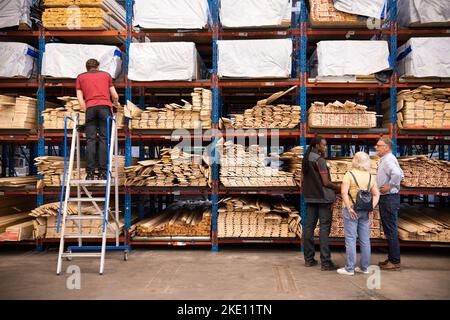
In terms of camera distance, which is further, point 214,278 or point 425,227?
point 425,227

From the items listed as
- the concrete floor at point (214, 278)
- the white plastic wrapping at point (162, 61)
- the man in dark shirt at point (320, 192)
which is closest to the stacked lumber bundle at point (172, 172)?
the concrete floor at point (214, 278)

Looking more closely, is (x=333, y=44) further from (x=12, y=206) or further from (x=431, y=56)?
(x=12, y=206)

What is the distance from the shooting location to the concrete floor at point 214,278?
220 inches

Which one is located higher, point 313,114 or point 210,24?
point 210,24

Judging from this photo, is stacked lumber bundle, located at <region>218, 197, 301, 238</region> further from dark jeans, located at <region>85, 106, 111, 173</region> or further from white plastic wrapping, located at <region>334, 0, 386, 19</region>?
white plastic wrapping, located at <region>334, 0, 386, 19</region>

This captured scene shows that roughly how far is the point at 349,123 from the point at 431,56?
2.06 meters

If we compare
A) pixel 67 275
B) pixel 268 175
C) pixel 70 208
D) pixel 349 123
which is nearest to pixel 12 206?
pixel 70 208

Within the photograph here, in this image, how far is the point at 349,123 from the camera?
815cm

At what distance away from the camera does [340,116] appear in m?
8.15

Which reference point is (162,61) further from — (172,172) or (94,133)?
(172,172)

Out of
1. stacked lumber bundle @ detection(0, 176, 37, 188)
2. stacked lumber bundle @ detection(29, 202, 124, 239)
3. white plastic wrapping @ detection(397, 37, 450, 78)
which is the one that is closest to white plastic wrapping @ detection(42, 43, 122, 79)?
stacked lumber bundle @ detection(0, 176, 37, 188)

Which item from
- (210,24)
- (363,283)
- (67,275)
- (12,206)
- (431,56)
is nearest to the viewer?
(363,283)

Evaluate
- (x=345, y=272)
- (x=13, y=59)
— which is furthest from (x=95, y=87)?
(x=345, y=272)

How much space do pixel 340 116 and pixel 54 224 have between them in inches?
250
